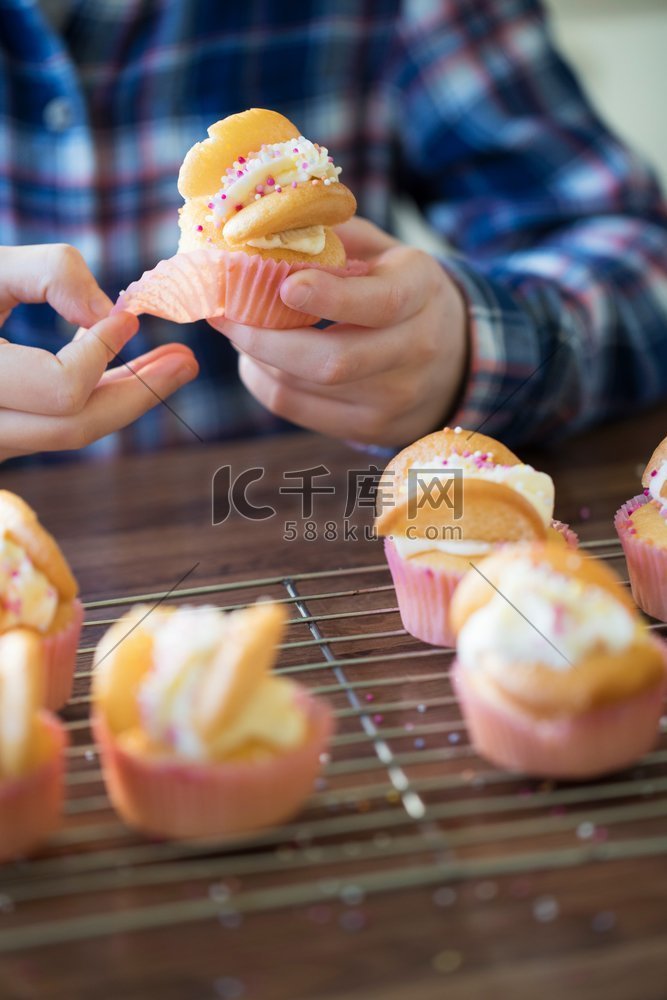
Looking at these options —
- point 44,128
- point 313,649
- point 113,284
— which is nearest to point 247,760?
point 313,649

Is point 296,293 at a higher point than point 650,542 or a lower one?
higher

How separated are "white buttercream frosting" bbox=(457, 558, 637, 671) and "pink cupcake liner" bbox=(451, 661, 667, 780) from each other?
47 millimetres

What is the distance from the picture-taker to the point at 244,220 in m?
Result: 1.33

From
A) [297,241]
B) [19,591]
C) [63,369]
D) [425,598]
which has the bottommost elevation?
[425,598]

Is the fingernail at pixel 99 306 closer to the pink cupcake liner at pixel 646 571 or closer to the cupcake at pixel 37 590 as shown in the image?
the cupcake at pixel 37 590

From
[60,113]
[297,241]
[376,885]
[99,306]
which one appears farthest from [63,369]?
[60,113]

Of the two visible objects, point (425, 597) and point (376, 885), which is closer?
point (376, 885)

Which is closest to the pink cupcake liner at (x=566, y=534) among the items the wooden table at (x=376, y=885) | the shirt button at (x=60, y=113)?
the wooden table at (x=376, y=885)

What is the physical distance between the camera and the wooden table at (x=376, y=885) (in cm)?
81

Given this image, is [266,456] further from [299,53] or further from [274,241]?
[299,53]

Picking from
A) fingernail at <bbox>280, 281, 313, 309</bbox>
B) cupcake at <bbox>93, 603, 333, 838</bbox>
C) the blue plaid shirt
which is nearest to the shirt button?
the blue plaid shirt

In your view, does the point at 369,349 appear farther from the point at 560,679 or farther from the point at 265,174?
the point at 560,679

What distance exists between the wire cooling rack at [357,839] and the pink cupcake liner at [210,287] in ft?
1.61

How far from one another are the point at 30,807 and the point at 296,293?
2.20 ft
